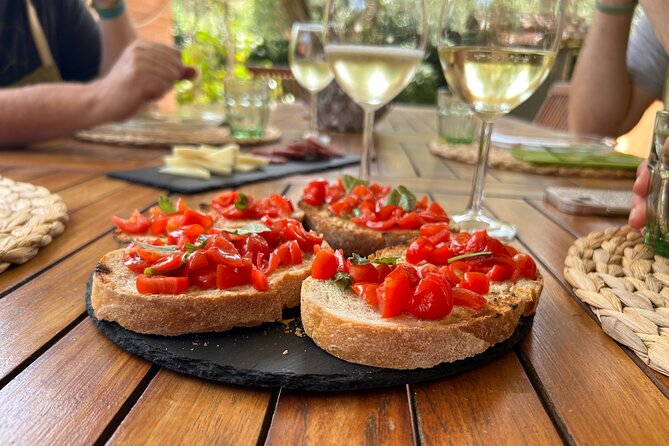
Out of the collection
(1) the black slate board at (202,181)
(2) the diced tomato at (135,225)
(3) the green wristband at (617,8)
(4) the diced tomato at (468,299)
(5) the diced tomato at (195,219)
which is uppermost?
(3) the green wristband at (617,8)

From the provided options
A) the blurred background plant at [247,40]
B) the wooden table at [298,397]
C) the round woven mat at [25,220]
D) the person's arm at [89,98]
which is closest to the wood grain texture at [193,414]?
the wooden table at [298,397]

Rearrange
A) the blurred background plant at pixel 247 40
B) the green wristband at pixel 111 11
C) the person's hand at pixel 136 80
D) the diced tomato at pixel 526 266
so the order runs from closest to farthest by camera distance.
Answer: the diced tomato at pixel 526 266 < the person's hand at pixel 136 80 < the green wristband at pixel 111 11 < the blurred background plant at pixel 247 40

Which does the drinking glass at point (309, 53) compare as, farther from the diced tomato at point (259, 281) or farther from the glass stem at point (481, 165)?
the diced tomato at point (259, 281)

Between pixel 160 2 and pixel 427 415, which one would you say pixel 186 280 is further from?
pixel 160 2

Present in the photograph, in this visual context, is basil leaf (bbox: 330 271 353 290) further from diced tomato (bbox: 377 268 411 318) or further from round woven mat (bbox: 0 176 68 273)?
round woven mat (bbox: 0 176 68 273)

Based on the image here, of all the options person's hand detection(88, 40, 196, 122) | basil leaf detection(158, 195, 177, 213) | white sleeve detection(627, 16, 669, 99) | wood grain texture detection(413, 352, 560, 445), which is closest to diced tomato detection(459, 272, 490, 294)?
wood grain texture detection(413, 352, 560, 445)

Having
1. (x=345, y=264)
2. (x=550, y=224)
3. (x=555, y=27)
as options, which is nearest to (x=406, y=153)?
(x=550, y=224)

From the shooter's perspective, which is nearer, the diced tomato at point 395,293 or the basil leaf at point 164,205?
the diced tomato at point 395,293
